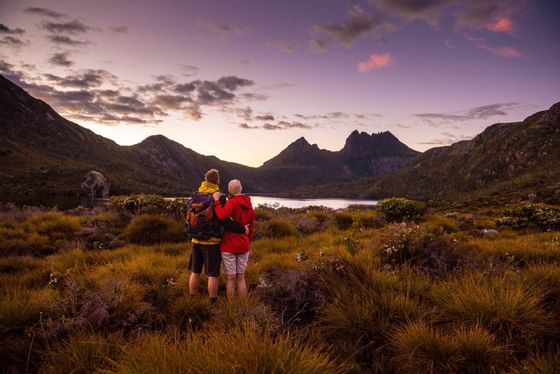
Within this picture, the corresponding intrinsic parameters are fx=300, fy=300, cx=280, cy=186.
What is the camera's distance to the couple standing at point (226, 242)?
19.4ft

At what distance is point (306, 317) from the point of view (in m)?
5.30

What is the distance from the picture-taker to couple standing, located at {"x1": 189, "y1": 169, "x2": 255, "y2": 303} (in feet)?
19.4

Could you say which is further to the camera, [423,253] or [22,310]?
[423,253]

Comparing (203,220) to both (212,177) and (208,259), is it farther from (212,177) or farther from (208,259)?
(212,177)

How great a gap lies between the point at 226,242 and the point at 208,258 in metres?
0.49

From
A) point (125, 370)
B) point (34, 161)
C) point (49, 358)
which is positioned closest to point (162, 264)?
point (49, 358)

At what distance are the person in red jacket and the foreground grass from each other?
0.56 m

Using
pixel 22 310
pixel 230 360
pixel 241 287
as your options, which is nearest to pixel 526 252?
pixel 241 287

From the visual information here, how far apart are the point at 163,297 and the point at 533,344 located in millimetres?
5888

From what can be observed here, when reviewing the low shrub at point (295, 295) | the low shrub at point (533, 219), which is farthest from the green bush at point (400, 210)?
the low shrub at point (295, 295)

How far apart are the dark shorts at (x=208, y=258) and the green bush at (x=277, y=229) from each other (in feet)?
22.2

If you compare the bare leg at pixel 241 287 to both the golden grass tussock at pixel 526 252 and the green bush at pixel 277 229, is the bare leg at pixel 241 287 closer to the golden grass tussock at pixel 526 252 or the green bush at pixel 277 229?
the golden grass tussock at pixel 526 252

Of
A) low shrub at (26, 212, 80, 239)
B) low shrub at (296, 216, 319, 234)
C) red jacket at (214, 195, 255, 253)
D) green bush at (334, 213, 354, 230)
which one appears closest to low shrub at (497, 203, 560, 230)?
green bush at (334, 213, 354, 230)

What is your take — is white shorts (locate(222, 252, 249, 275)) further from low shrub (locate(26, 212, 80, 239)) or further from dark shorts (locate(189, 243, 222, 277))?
low shrub (locate(26, 212, 80, 239))
